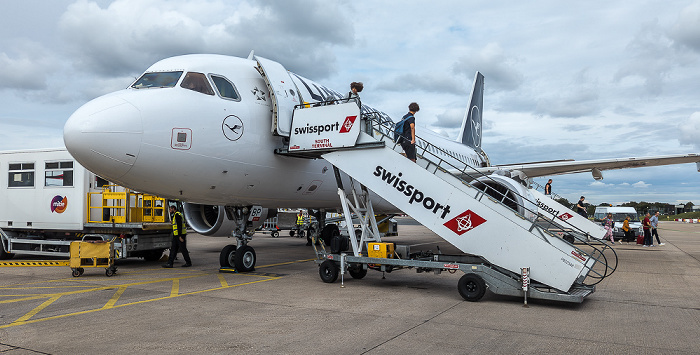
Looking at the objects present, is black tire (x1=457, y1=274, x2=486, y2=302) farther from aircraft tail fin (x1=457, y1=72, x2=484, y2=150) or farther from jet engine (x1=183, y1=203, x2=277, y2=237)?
aircraft tail fin (x1=457, y1=72, x2=484, y2=150)

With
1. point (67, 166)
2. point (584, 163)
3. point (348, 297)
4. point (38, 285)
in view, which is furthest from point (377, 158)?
point (584, 163)

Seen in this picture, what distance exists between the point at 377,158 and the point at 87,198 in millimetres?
8175

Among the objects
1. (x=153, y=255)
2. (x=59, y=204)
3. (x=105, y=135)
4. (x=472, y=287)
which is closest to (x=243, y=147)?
(x=105, y=135)

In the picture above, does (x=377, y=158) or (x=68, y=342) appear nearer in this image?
(x=68, y=342)

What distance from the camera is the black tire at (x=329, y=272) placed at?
29.1ft

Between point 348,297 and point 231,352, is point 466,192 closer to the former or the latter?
point 348,297

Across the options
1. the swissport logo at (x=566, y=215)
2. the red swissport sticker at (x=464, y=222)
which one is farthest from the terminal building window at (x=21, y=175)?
the swissport logo at (x=566, y=215)

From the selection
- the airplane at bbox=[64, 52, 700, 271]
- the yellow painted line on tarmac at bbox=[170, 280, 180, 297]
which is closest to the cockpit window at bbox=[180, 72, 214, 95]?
the airplane at bbox=[64, 52, 700, 271]

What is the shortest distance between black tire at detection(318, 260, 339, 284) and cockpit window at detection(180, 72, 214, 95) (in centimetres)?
367

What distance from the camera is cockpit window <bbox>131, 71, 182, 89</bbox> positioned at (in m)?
7.95

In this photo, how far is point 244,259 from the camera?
32.8 feet

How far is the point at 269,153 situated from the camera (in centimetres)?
880

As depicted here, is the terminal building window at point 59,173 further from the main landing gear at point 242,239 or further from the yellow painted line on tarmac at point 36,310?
the yellow painted line on tarmac at point 36,310

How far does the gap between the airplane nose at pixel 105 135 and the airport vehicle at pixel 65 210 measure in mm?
4798
